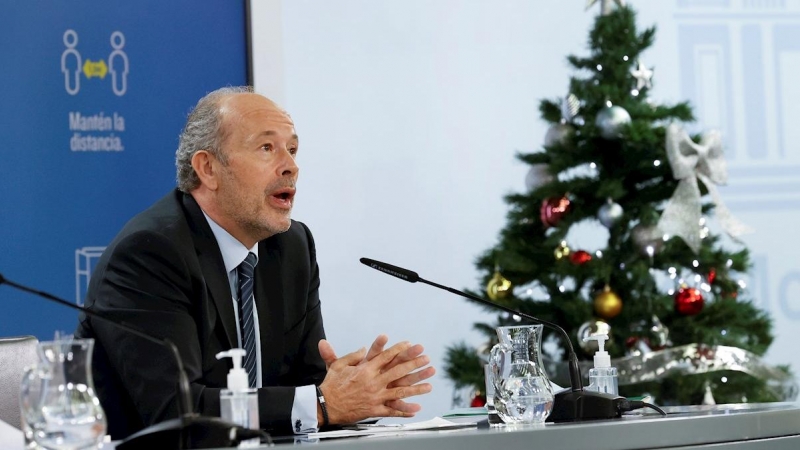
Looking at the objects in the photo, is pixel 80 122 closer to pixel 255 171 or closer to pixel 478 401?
pixel 255 171

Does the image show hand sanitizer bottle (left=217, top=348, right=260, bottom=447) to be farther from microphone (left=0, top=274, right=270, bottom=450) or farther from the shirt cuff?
the shirt cuff

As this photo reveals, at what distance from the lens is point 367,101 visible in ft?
16.0

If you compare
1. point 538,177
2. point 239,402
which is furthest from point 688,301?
point 239,402

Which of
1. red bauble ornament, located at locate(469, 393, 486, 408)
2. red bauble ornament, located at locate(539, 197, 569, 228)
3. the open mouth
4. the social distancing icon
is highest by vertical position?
the social distancing icon

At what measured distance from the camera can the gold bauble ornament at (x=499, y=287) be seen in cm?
423

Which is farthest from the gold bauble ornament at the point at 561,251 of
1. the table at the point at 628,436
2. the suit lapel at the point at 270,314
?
the table at the point at 628,436

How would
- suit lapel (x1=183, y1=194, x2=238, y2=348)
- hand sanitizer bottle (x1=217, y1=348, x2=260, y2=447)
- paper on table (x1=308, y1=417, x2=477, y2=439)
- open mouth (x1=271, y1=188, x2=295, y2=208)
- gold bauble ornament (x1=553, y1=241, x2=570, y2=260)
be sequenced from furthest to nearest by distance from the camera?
gold bauble ornament (x1=553, y1=241, x2=570, y2=260), open mouth (x1=271, y1=188, x2=295, y2=208), suit lapel (x1=183, y1=194, x2=238, y2=348), paper on table (x1=308, y1=417, x2=477, y2=439), hand sanitizer bottle (x1=217, y1=348, x2=260, y2=447)

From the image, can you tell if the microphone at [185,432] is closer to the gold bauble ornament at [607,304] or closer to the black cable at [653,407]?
the black cable at [653,407]

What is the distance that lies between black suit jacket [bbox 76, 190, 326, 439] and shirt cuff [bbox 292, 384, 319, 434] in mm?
17

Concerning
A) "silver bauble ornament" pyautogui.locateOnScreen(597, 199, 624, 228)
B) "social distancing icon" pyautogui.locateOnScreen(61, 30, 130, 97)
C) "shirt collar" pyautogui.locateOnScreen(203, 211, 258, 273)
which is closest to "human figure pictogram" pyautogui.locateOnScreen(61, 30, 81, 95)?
"social distancing icon" pyautogui.locateOnScreen(61, 30, 130, 97)

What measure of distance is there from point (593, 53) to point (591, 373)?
2065 millimetres

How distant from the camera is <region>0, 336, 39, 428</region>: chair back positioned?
2465mm

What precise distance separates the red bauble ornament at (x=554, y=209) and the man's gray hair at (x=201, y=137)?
1.54 meters

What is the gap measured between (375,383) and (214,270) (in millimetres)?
534
